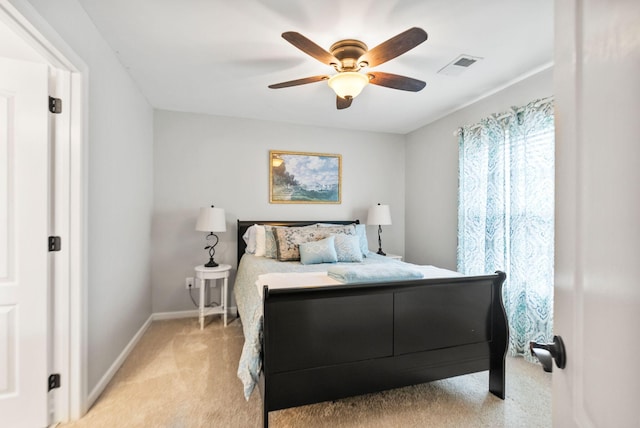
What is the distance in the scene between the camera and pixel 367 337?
1774mm

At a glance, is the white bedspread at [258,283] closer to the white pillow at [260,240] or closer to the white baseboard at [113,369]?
the white pillow at [260,240]

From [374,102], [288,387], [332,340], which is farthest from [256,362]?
[374,102]

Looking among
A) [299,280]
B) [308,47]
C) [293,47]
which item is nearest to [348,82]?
[308,47]

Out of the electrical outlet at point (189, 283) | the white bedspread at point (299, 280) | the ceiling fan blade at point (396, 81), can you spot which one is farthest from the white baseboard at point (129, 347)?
the ceiling fan blade at point (396, 81)

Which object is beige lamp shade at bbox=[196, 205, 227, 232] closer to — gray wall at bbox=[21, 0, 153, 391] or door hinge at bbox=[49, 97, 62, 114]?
gray wall at bbox=[21, 0, 153, 391]

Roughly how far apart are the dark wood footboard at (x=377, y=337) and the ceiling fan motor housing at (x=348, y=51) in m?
1.55

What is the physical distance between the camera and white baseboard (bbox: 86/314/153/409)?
1909 millimetres

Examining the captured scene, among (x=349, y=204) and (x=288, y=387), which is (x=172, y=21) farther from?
(x=349, y=204)

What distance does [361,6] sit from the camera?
173 centimetres

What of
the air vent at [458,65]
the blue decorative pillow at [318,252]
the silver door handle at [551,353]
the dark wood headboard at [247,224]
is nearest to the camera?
the silver door handle at [551,353]

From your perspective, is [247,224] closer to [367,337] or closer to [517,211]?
[367,337]

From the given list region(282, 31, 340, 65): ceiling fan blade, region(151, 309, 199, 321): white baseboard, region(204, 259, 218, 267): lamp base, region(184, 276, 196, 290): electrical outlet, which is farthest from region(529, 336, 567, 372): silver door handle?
region(151, 309, 199, 321): white baseboard

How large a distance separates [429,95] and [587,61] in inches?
111

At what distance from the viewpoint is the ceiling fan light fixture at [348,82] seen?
6.54ft
